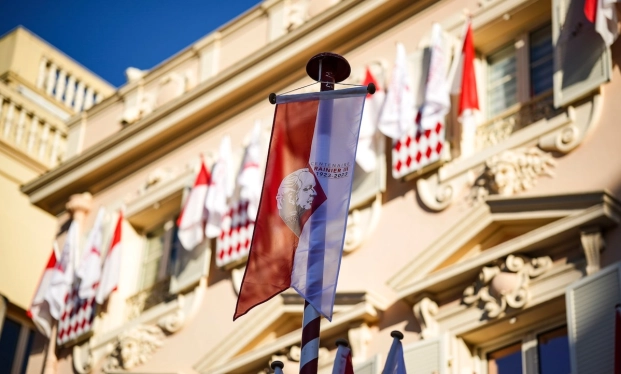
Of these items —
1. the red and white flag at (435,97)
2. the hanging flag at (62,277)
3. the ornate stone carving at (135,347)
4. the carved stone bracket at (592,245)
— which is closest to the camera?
the carved stone bracket at (592,245)

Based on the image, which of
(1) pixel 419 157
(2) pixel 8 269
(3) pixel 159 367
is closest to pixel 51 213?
(2) pixel 8 269

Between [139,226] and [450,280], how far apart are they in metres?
6.63

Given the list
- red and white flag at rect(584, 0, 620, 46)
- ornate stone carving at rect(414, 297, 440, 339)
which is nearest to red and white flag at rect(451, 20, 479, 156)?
red and white flag at rect(584, 0, 620, 46)

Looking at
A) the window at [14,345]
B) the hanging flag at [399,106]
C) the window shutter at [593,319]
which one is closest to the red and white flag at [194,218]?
the hanging flag at [399,106]

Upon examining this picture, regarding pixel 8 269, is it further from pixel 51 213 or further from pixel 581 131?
pixel 581 131

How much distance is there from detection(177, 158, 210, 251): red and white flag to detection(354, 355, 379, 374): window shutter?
3.88 m

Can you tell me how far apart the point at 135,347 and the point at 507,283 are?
5.84 meters

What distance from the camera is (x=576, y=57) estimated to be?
14.7m

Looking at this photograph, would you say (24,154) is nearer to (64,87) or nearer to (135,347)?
(64,87)

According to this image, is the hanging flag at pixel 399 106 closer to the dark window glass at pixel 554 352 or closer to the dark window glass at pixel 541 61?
the dark window glass at pixel 541 61

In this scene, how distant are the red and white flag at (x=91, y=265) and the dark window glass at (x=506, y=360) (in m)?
6.74

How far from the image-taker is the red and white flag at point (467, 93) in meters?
15.5

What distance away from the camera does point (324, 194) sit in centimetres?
1108

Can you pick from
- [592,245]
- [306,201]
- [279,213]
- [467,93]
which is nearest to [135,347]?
[467,93]
